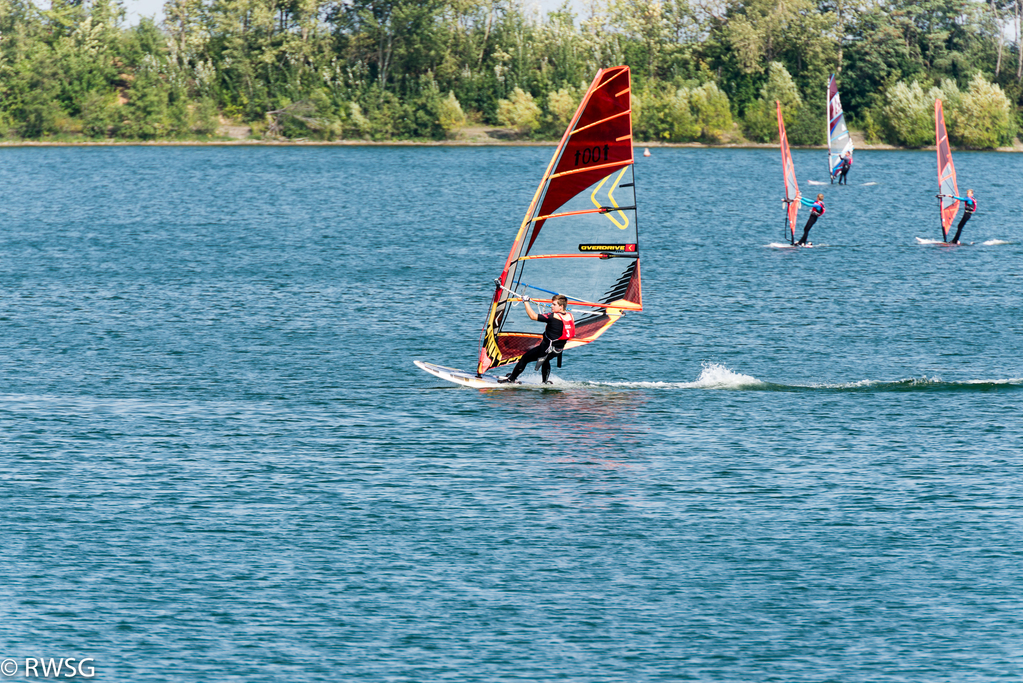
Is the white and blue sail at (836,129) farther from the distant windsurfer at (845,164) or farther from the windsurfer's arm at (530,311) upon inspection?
the windsurfer's arm at (530,311)

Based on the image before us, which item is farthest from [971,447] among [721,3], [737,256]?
[721,3]

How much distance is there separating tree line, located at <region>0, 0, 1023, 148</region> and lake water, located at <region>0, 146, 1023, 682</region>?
104m

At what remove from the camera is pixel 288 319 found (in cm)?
4806

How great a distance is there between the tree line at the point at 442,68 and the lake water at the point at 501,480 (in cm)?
10414

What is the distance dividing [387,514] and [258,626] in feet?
18.2

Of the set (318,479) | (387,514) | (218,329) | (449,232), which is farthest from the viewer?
(449,232)

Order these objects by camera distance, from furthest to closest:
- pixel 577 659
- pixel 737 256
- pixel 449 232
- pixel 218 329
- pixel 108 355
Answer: pixel 449 232 → pixel 737 256 → pixel 218 329 → pixel 108 355 → pixel 577 659

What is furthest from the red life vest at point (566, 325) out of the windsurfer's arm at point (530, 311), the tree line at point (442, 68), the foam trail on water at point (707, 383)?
the tree line at point (442, 68)

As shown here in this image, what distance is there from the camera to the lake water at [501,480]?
20734 millimetres

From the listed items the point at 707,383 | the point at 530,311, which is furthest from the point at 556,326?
the point at 707,383

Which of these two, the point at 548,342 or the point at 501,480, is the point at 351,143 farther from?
the point at 501,480

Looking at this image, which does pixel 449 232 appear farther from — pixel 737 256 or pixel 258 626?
pixel 258 626

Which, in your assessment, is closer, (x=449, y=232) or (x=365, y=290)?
(x=365, y=290)

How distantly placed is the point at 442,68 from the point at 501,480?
145365mm
